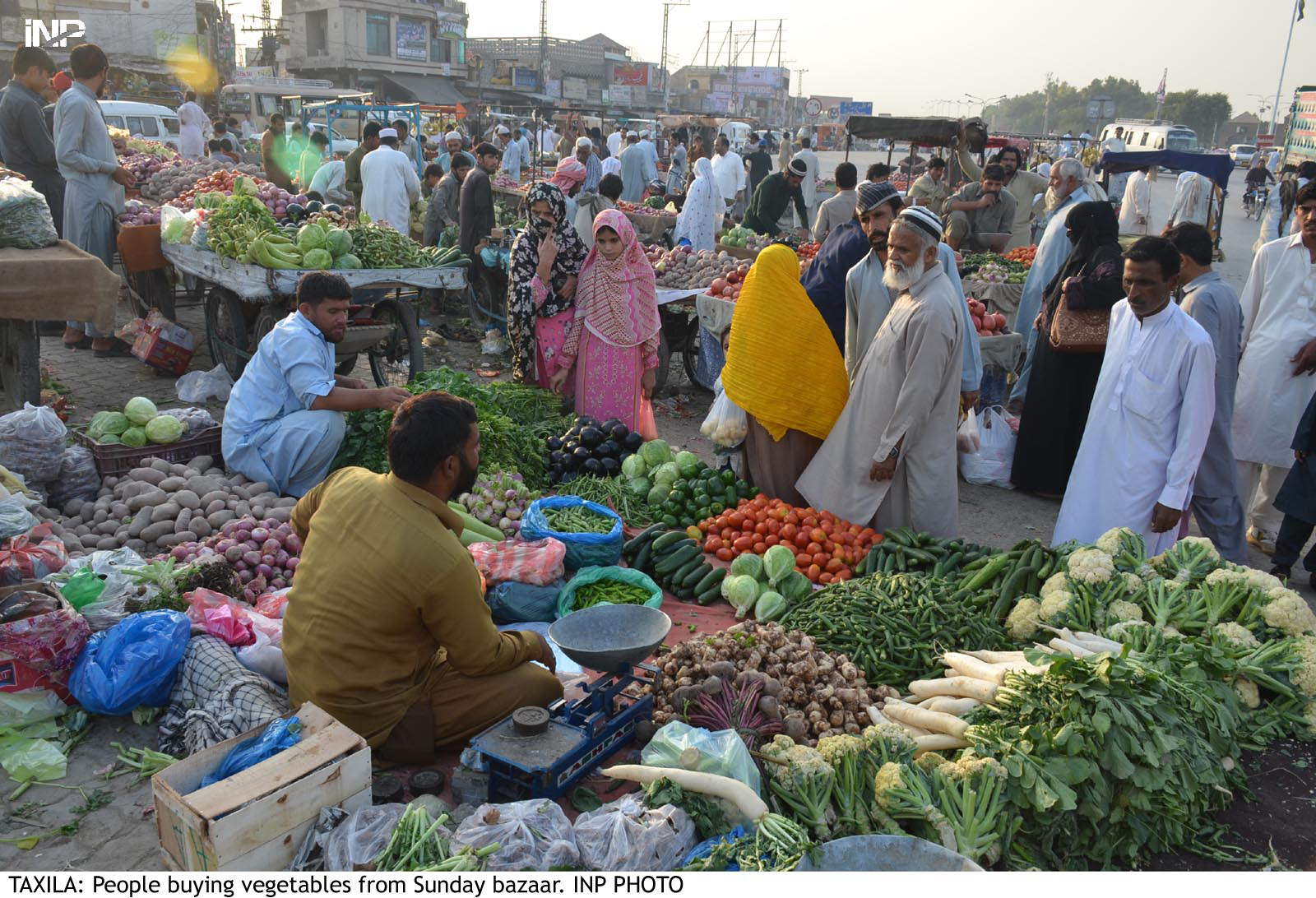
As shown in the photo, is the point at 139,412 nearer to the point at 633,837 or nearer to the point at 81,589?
the point at 81,589

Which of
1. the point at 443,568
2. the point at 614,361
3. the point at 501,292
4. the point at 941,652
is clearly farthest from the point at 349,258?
the point at 941,652

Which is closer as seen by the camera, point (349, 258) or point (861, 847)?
point (861, 847)

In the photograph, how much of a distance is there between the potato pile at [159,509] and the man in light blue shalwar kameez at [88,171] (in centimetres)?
354

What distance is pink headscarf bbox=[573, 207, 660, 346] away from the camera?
6707 millimetres

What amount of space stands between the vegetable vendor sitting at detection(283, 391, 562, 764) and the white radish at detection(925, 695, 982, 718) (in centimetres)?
150

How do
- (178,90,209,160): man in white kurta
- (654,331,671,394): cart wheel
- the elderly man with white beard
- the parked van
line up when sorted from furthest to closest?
the parked van → (178,90,209,160): man in white kurta → (654,331,671,394): cart wheel → the elderly man with white beard

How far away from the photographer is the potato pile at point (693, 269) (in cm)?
929

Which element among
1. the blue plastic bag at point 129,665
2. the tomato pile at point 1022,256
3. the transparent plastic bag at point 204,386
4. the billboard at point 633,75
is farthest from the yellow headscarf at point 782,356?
the billboard at point 633,75

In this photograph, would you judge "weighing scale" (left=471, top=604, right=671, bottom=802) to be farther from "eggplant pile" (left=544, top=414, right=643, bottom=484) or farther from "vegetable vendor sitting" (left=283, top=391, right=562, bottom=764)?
"eggplant pile" (left=544, top=414, right=643, bottom=484)

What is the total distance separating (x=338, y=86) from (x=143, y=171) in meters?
50.0

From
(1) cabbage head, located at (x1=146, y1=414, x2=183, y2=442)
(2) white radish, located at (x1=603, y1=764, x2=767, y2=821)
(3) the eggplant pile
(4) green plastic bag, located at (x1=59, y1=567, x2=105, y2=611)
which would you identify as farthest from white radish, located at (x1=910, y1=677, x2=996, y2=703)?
(1) cabbage head, located at (x1=146, y1=414, x2=183, y2=442)

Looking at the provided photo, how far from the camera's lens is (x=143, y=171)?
40.2 ft

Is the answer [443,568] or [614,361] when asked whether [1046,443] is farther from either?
[443,568]

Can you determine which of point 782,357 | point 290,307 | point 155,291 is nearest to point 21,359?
point 290,307
